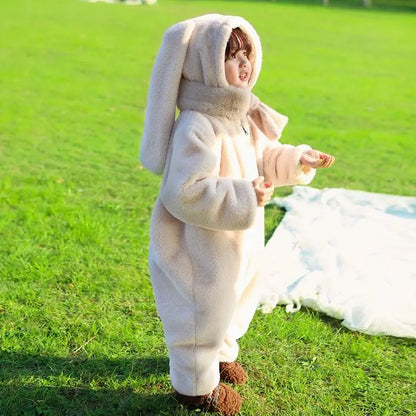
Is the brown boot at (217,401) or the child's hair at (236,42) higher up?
the child's hair at (236,42)

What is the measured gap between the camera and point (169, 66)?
2.31m

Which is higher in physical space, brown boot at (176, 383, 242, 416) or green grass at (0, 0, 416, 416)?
brown boot at (176, 383, 242, 416)

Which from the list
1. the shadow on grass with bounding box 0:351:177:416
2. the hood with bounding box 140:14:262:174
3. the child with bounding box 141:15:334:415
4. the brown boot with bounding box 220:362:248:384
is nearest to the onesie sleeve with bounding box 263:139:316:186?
the child with bounding box 141:15:334:415

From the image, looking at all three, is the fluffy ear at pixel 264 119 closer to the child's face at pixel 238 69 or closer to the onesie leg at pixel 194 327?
the child's face at pixel 238 69

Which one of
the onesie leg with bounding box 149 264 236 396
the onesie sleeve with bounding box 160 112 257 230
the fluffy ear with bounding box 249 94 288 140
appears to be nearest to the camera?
the onesie sleeve with bounding box 160 112 257 230

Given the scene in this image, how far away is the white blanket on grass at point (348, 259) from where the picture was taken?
3.66 meters

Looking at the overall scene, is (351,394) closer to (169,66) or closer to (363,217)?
(169,66)

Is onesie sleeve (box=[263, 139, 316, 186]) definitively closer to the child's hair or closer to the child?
the child

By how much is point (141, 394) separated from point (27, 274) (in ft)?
4.48

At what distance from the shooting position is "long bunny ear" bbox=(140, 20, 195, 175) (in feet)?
7.51

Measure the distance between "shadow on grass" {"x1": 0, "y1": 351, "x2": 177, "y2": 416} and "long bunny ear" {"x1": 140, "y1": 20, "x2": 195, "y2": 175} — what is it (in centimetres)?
110

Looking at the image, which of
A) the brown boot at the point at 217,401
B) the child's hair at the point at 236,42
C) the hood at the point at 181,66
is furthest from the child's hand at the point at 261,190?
the brown boot at the point at 217,401

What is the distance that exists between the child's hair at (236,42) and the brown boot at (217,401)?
143 centimetres

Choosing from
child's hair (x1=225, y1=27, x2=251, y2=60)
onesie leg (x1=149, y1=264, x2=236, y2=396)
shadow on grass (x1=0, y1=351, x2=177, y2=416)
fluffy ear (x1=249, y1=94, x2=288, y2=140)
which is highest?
child's hair (x1=225, y1=27, x2=251, y2=60)
